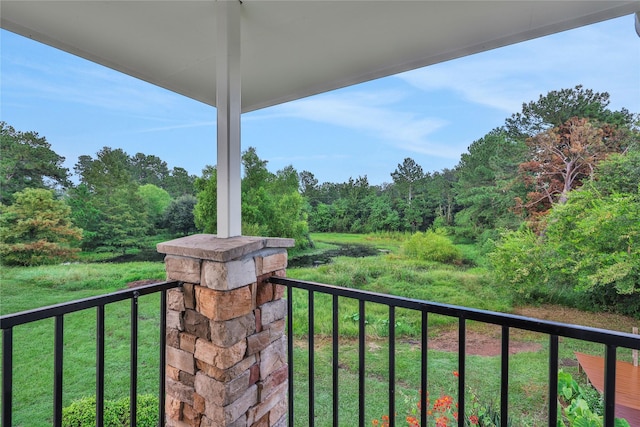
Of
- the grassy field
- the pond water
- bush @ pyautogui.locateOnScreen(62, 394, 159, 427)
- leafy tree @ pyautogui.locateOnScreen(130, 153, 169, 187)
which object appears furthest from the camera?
the pond water

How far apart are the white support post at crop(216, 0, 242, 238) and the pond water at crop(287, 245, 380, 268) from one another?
5.13 metres

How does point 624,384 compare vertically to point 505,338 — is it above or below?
below

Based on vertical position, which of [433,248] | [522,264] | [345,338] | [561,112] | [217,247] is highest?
[561,112]

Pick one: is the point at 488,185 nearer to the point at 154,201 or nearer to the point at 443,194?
the point at 443,194

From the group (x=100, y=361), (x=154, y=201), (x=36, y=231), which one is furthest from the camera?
(x=154, y=201)

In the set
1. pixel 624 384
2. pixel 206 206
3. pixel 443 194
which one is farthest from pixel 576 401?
pixel 206 206

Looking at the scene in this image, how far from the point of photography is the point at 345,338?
557cm

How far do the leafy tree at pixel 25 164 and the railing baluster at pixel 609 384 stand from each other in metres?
7.02

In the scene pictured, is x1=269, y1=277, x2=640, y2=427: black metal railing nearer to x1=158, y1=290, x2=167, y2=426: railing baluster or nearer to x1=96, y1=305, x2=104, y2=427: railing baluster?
x1=158, y1=290, x2=167, y2=426: railing baluster

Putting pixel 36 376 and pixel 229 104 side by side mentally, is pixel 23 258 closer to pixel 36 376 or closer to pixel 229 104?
pixel 36 376

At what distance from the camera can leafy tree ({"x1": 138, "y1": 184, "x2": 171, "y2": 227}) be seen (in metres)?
6.21

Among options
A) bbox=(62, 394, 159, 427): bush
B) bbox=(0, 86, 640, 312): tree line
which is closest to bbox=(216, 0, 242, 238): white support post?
bbox=(62, 394, 159, 427): bush

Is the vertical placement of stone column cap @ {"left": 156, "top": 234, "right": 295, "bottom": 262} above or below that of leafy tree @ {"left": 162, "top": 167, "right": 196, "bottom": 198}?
below

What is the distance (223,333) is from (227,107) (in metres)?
1.04
